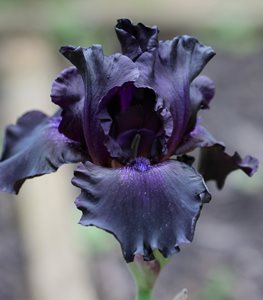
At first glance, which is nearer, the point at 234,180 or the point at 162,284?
the point at 162,284

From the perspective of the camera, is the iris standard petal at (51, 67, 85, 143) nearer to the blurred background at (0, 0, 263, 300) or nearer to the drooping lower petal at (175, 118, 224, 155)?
the drooping lower petal at (175, 118, 224, 155)

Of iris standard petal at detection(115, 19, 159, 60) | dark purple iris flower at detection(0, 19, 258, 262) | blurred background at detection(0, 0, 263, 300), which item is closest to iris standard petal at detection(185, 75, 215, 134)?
dark purple iris flower at detection(0, 19, 258, 262)

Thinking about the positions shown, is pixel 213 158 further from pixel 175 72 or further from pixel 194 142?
pixel 175 72

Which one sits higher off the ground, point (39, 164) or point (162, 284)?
point (39, 164)

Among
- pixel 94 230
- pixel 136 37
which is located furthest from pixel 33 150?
pixel 94 230

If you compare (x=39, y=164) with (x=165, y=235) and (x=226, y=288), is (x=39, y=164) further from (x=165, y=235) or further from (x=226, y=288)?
(x=226, y=288)

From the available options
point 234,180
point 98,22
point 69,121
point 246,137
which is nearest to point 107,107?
point 69,121
